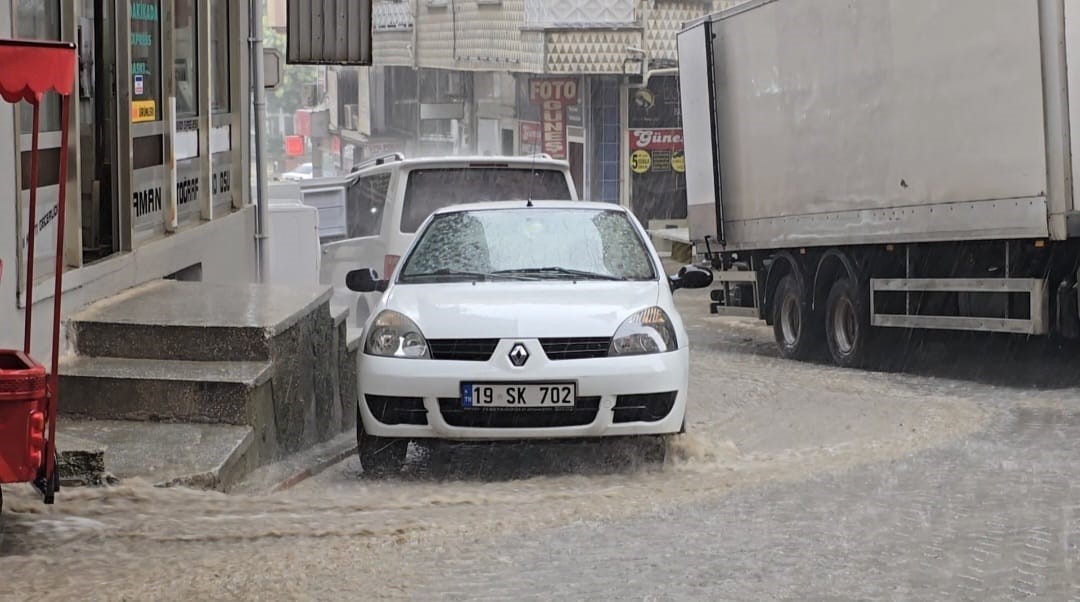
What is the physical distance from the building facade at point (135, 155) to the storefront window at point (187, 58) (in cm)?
1

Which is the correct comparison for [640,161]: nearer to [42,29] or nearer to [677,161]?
Result: [677,161]

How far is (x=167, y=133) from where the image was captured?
42.7ft

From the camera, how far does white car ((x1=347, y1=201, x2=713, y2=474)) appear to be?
340 inches

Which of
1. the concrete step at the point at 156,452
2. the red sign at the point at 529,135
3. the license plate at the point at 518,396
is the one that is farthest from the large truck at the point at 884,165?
the red sign at the point at 529,135

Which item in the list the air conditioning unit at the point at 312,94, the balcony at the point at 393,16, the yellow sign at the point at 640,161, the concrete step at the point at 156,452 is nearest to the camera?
the concrete step at the point at 156,452

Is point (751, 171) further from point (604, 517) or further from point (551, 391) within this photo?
point (604, 517)

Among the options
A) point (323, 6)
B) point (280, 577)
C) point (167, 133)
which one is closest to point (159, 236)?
point (167, 133)

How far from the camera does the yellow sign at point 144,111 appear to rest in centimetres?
1234

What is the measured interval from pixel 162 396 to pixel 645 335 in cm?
243

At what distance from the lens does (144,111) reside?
12.6 m

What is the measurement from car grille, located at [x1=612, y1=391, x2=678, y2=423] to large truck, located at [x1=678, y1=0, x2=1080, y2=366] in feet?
16.0

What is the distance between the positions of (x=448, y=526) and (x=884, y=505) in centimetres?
189

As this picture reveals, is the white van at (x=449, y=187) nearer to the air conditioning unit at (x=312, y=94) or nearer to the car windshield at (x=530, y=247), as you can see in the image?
A: the car windshield at (x=530, y=247)

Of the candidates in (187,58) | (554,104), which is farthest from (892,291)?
(554,104)
